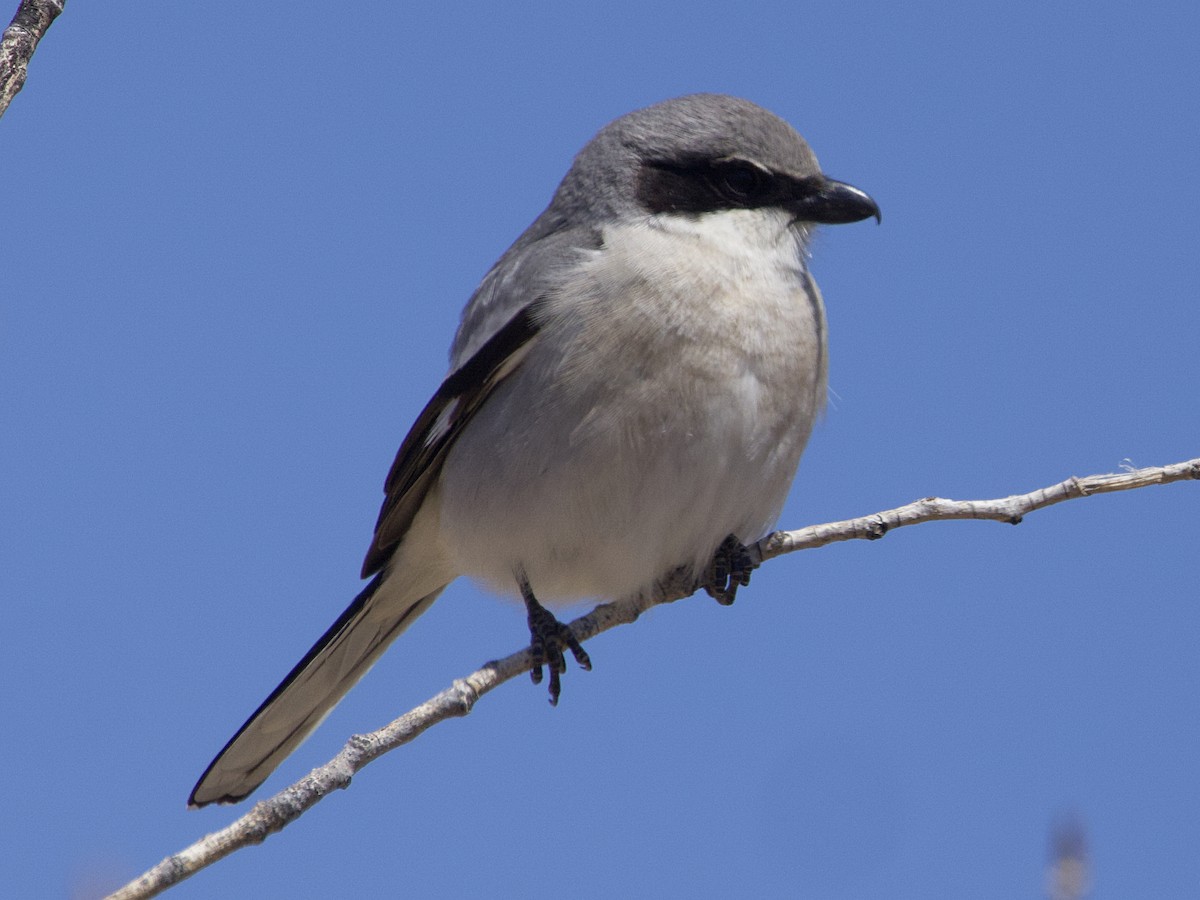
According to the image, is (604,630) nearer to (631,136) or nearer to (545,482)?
(545,482)

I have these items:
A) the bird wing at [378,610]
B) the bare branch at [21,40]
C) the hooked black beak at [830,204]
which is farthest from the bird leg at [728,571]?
the bare branch at [21,40]

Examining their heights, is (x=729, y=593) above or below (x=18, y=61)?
below

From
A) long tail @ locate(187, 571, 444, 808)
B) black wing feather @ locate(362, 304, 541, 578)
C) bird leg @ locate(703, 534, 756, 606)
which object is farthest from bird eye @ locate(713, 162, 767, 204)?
long tail @ locate(187, 571, 444, 808)

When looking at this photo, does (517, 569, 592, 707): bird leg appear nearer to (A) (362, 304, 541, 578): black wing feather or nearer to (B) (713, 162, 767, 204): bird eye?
(A) (362, 304, 541, 578): black wing feather

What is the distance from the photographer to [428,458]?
4.54 meters

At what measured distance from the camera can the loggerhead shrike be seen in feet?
13.1

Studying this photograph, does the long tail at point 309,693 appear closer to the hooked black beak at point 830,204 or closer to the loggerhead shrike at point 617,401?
the loggerhead shrike at point 617,401

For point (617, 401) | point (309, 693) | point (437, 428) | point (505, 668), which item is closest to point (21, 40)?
point (505, 668)

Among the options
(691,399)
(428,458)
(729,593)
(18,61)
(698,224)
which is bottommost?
(729,593)

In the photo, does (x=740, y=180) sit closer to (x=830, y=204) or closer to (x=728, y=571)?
(x=830, y=204)

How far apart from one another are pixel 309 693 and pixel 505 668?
1.55 meters

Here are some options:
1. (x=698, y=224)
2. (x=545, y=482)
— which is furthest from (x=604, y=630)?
(x=698, y=224)

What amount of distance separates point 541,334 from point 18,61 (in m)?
2.01

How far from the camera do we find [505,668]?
3262 mm
